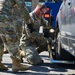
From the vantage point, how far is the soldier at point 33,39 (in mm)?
7688

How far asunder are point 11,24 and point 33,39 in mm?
1600

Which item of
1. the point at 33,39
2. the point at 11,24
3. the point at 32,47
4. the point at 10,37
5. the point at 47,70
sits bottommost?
the point at 47,70

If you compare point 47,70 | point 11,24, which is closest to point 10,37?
point 11,24

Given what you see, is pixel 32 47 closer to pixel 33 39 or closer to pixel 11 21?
pixel 33 39

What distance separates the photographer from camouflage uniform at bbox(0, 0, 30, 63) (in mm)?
6629

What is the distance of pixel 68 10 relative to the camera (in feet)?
18.9

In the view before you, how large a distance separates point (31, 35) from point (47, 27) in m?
1.26

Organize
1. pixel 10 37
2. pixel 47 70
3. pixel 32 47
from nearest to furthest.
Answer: pixel 10 37 → pixel 47 70 → pixel 32 47

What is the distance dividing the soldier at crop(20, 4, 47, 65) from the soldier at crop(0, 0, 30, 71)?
783mm

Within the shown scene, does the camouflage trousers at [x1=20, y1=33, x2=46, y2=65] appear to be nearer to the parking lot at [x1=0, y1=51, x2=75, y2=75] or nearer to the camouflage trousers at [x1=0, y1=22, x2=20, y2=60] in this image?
the parking lot at [x1=0, y1=51, x2=75, y2=75]

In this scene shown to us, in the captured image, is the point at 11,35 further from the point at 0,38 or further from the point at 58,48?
the point at 58,48

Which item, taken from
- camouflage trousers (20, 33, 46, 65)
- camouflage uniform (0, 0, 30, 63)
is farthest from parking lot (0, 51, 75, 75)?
camouflage uniform (0, 0, 30, 63)

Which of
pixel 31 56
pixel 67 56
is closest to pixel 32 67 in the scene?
pixel 31 56

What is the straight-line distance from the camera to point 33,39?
26.7 feet
